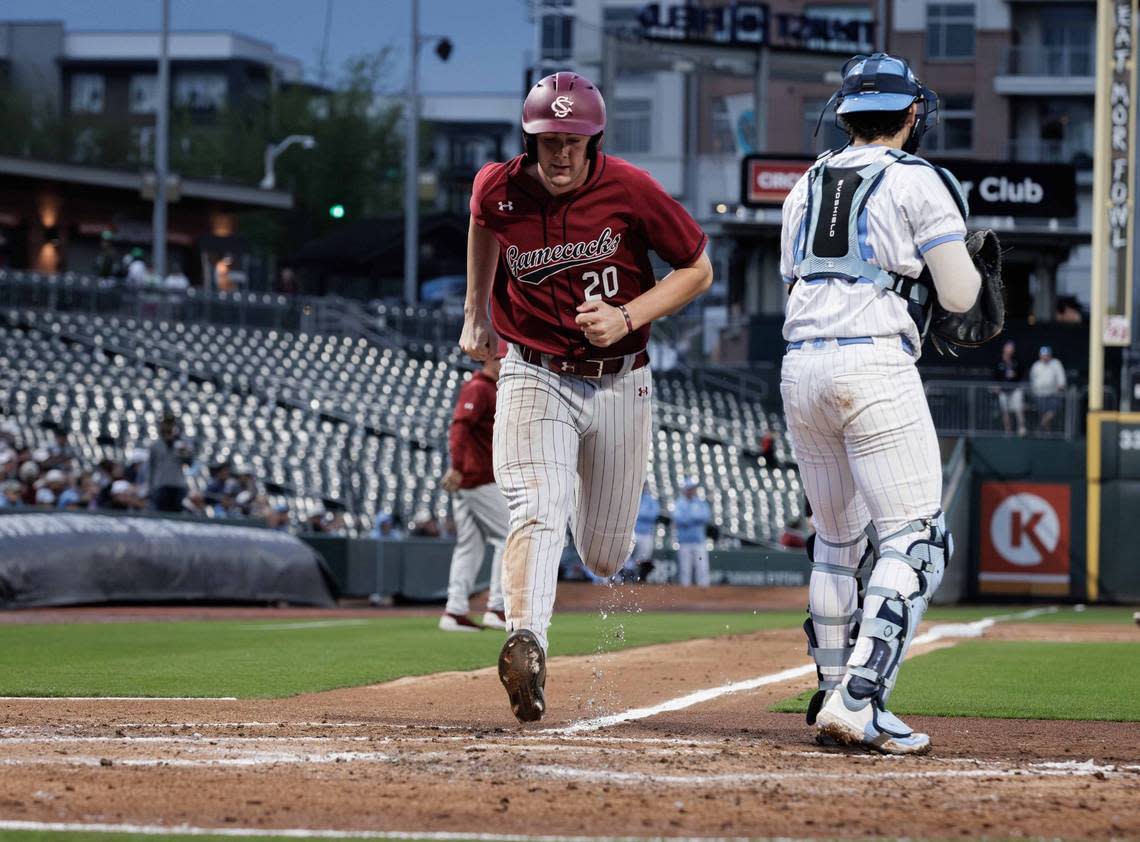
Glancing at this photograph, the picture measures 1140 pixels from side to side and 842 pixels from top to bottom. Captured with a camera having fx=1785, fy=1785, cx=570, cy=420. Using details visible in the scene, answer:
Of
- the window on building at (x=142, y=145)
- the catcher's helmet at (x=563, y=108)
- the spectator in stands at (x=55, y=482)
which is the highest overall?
the window on building at (x=142, y=145)

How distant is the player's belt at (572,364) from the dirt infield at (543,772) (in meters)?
1.19

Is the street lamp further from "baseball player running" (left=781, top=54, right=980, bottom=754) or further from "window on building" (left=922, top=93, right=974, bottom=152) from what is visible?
"baseball player running" (left=781, top=54, right=980, bottom=754)

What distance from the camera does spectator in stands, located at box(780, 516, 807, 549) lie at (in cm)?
2602

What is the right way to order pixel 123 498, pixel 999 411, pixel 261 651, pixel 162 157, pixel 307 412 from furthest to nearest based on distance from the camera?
pixel 162 157, pixel 999 411, pixel 307 412, pixel 123 498, pixel 261 651

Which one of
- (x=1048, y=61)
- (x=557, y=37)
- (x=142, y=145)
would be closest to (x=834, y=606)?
(x=1048, y=61)

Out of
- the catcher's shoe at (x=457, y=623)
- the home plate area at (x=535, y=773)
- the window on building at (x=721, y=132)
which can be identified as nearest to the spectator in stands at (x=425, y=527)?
the catcher's shoe at (x=457, y=623)

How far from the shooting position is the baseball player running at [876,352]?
5.30 m

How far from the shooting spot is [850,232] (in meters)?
5.48

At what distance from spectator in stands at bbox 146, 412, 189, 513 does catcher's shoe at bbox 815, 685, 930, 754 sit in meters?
15.1

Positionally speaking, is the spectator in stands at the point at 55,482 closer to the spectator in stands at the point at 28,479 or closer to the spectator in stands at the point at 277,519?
the spectator in stands at the point at 28,479

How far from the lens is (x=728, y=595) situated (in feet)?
77.4

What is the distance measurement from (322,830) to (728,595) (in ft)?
65.6

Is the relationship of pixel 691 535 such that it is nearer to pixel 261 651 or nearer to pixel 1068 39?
pixel 261 651

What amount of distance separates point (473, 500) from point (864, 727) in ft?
25.8
